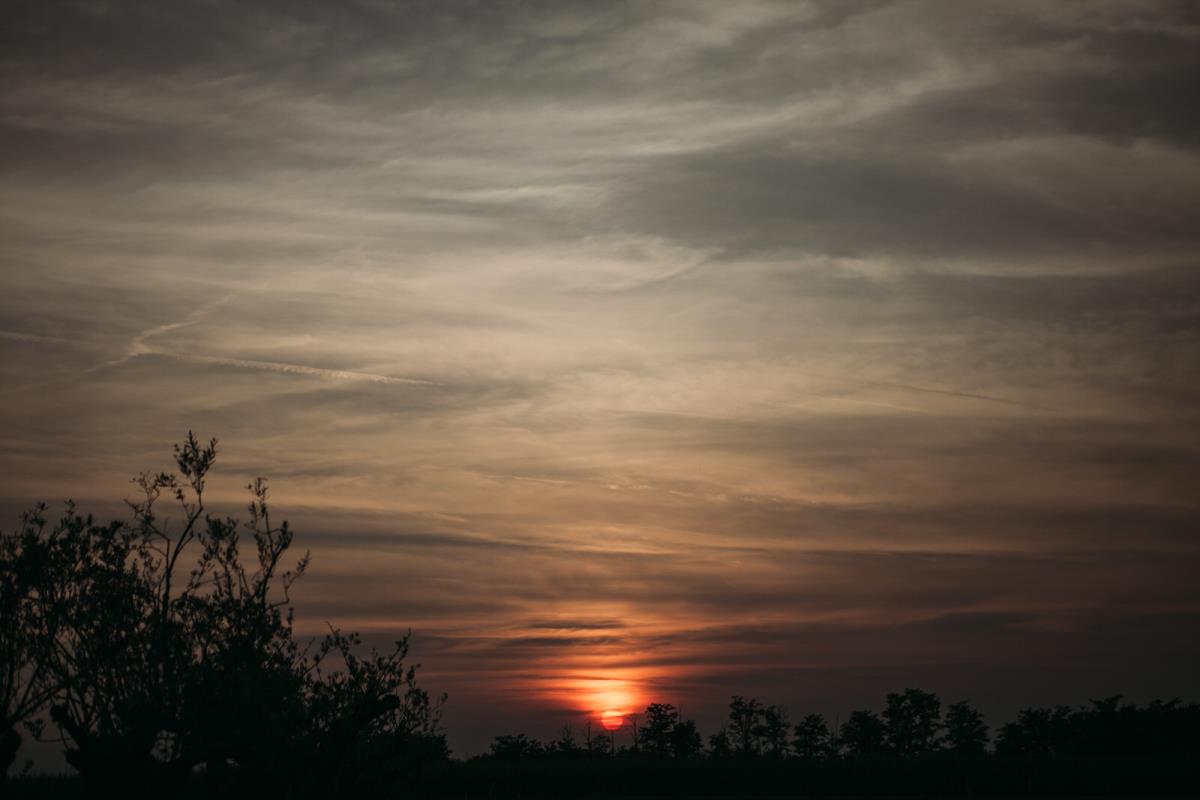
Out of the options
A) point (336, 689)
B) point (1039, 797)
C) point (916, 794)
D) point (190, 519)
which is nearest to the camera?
point (336, 689)

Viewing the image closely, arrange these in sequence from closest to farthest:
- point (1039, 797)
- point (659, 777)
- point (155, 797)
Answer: point (155, 797)
point (1039, 797)
point (659, 777)

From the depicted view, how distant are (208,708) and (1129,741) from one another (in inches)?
7347

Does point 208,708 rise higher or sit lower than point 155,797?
higher

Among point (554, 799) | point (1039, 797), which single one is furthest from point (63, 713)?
point (1039, 797)

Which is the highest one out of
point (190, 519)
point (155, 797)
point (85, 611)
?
point (190, 519)

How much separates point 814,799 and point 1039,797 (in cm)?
2297

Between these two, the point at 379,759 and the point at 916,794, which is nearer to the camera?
the point at 379,759

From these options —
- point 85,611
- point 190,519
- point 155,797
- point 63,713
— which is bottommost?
point 155,797

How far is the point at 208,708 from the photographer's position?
26.2 metres

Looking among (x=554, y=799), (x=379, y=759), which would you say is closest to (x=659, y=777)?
(x=554, y=799)

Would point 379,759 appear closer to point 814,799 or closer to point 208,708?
point 208,708

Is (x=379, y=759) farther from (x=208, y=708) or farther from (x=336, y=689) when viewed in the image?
(x=208, y=708)

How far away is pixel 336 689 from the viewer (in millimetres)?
27891

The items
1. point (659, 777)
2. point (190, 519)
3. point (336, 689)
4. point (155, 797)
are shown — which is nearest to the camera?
point (155, 797)
